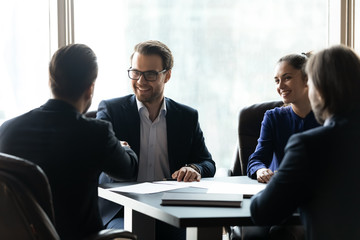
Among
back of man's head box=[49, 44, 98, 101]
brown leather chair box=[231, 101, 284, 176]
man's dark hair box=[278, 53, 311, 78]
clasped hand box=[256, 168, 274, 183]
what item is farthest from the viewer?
brown leather chair box=[231, 101, 284, 176]

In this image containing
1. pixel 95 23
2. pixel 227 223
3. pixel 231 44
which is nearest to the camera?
pixel 227 223

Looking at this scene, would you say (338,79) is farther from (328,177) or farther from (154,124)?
(154,124)

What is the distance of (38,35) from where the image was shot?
320cm

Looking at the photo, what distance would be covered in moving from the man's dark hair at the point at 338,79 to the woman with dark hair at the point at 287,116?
1.06m

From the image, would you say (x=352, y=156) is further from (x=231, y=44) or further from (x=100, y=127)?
(x=231, y=44)

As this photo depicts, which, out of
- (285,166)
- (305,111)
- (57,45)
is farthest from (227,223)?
(57,45)

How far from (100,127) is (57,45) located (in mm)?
1515

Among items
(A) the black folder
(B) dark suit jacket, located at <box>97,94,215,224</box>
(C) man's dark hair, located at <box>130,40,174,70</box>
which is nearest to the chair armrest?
(A) the black folder

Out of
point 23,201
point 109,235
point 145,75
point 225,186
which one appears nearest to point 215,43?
point 145,75

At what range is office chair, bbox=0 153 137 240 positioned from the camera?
4.63ft

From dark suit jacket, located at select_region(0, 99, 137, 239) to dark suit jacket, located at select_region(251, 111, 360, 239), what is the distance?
25.5 inches

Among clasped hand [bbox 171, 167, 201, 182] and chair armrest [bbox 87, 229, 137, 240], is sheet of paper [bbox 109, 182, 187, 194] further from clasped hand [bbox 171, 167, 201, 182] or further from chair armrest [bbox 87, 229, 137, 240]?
chair armrest [bbox 87, 229, 137, 240]

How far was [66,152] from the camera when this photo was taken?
5.51 feet

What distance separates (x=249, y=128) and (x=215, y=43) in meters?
0.91
